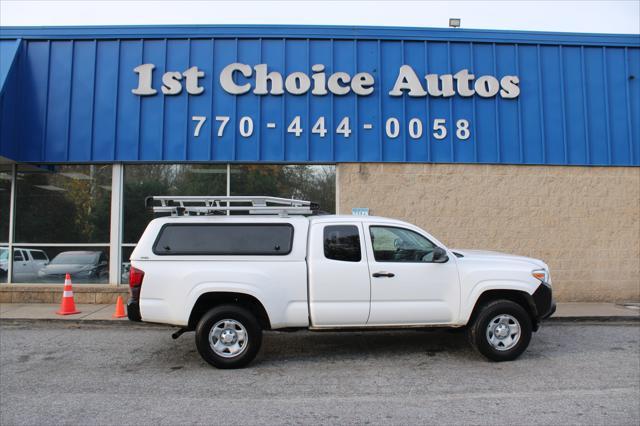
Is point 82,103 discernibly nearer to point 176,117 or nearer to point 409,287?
point 176,117

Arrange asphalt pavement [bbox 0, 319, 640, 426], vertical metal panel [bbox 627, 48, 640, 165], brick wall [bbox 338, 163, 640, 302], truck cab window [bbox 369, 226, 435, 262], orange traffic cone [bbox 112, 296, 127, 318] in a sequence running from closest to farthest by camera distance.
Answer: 1. asphalt pavement [bbox 0, 319, 640, 426]
2. truck cab window [bbox 369, 226, 435, 262]
3. orange traffic cone [bbox 112, 296, 127, 318]
4. brick wall [bbox 338, 163, 640, 302]
5. vertical metal panel [bbox 627, 48, 640, 165]

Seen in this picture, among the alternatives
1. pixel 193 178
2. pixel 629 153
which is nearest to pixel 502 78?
pixel 629 153

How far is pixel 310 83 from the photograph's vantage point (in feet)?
34.8

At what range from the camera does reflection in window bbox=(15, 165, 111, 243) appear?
10.5m

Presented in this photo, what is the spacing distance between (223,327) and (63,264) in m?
6.63

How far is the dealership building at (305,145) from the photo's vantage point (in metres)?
10.5

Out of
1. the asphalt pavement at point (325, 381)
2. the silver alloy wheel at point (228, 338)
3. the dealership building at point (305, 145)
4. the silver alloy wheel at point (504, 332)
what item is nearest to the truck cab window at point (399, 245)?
the silver alloy wheel at point (504, 332)

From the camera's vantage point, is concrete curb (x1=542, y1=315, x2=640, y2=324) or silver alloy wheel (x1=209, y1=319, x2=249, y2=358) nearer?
silver alloy wheel (x1=209, y1=319, x2=249, y2=358)

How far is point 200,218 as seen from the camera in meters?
6.03

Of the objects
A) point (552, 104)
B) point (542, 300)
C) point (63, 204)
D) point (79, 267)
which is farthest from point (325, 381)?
point (552, 104)

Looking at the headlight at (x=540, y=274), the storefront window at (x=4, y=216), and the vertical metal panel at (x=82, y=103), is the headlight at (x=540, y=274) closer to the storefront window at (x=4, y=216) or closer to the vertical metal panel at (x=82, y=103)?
the vertical metal panel at (x=82, y=103)

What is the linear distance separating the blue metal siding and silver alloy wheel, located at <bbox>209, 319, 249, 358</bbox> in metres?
5.45

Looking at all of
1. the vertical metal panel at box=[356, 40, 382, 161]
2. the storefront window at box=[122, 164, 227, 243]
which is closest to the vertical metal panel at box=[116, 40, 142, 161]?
the storefront window at box=[122, 164, 227, 243]

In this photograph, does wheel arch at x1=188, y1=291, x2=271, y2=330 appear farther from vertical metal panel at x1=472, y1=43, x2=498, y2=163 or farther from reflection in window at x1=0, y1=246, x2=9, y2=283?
reflection in window at x1=0, y1=246, x2=9, y2=283
